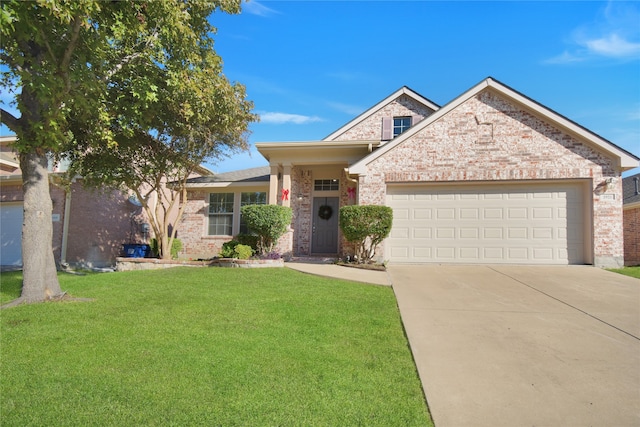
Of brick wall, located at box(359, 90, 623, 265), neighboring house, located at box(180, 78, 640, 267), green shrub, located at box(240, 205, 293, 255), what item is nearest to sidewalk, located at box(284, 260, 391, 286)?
green shrub, located at box(240, 205, 293, 255)

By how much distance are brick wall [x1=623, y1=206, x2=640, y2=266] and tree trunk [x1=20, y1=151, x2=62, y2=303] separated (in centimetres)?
1808

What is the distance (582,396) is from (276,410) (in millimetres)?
2596

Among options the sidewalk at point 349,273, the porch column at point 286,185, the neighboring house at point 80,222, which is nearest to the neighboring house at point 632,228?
the sidewalk at point 349,273

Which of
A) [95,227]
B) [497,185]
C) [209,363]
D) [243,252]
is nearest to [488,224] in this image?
[497,185]

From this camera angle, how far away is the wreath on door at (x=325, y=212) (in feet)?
43.9

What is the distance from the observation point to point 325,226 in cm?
1334

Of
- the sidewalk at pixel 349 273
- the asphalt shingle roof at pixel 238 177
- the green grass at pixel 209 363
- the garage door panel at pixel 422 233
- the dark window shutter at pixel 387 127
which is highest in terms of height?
the dark window shutter at pixel 387 127

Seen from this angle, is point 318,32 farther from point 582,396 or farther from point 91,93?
point 582,396

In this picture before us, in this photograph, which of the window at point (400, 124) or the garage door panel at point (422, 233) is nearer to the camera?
the garage door panel at point (422, 233)

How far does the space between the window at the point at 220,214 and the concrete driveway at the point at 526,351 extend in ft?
29.9

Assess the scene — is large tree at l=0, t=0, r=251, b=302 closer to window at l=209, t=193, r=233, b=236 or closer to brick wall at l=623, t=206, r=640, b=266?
window at l=209, t=193, r=233, b=236

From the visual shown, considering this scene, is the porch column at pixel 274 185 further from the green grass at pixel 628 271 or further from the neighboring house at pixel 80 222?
the green grass at pixel 628 271

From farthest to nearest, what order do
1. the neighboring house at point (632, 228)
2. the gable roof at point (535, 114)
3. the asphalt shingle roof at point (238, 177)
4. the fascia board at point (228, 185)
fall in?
the asphalt shingle roof at point (238, 177)
the fascia board at point (228, 185)
the neighboring house at point (632, 228)
the gable roof at point (535, 114)

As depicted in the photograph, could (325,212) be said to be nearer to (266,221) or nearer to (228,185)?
(266,221)
